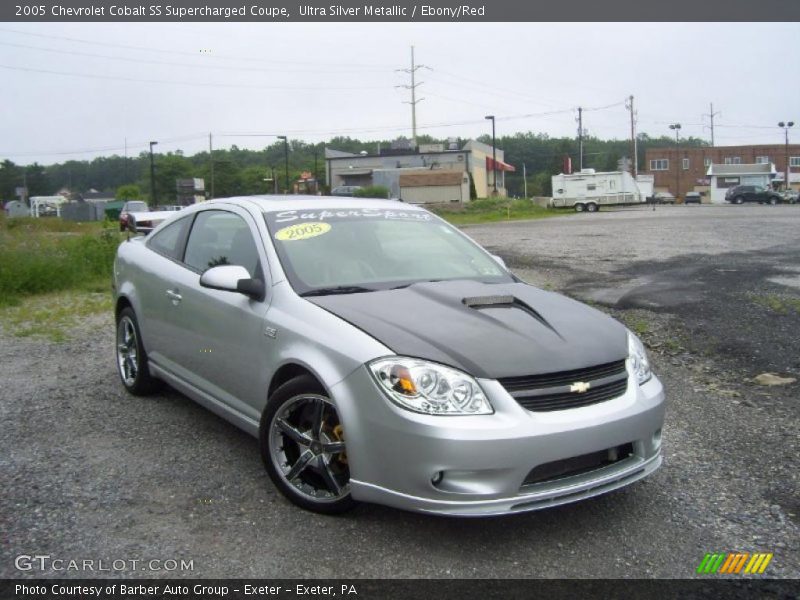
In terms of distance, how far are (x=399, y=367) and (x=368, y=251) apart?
4.70 ft

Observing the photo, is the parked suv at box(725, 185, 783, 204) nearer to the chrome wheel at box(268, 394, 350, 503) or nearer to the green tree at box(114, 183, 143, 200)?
the green tree at box(114, 183, 143, 200)

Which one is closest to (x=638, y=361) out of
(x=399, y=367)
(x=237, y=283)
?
(x=399, y=367)

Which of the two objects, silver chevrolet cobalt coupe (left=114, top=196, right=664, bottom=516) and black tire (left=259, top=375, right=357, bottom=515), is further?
black tire (left=259, top=375, right=357, bottom=515)

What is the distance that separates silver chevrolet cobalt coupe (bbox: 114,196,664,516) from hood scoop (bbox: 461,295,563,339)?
0.01 meters

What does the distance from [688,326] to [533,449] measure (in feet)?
18.3

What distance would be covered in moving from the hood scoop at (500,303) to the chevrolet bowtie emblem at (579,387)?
47 cm

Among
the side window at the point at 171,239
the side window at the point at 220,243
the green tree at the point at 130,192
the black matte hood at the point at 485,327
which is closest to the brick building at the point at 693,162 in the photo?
the green tree at the point at 130,192

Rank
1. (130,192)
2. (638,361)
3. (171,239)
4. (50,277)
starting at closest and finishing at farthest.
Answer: (638,361) → (171,239) → (50,277) → (130,192)

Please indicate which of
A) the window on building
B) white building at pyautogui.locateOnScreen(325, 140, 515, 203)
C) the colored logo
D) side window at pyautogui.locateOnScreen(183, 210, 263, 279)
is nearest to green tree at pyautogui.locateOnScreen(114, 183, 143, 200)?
white building at pyautogui.locateOnScreen(325, 140, 515, 203)

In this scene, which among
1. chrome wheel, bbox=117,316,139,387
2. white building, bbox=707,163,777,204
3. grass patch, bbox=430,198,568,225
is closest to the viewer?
chrome wheel, bbox=117,316,139,387

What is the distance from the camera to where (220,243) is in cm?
495

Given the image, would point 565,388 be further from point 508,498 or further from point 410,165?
point 410,165

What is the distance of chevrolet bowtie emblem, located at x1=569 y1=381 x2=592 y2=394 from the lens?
133 inches

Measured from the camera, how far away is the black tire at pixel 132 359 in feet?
18.8
